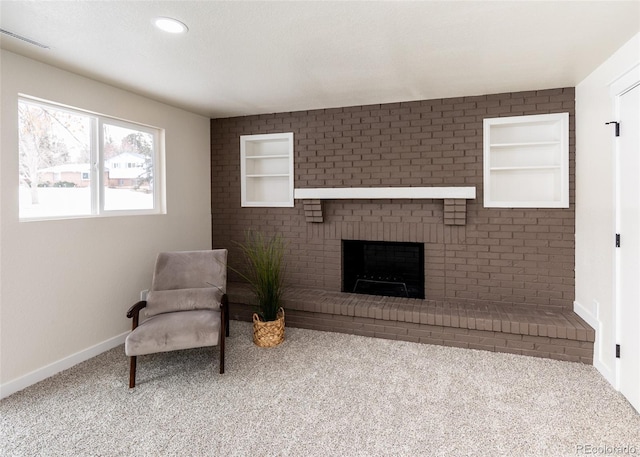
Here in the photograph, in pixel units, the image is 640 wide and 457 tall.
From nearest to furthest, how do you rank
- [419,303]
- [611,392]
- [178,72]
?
[611,392] → [178,72] → [419,303]

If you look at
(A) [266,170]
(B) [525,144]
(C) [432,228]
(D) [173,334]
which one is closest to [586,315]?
(C) [432,228]

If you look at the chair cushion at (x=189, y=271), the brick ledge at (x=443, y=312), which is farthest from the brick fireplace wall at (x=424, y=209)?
the chair cushion at (x=189, y=271)

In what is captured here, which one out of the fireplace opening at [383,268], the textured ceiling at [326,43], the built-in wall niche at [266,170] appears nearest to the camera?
the textured ceiling at [326,43]

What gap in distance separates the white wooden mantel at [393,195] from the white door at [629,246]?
4.06ft

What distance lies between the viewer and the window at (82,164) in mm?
2834

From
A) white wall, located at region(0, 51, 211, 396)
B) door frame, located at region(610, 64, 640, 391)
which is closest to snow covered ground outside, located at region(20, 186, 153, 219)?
white wall, located at region(0, 51, 211, 396)

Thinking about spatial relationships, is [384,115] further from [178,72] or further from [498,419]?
[498,419]

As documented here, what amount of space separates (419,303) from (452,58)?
7.74 feet

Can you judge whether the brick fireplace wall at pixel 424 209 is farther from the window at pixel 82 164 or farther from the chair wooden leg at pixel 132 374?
the chair wooden leg at pixel 132 374

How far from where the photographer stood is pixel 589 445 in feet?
6.70

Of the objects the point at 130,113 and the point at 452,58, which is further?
the point at 130,113

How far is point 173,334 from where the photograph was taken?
2.76 m

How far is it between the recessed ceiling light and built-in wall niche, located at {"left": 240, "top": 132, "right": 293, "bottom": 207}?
7.47 feet

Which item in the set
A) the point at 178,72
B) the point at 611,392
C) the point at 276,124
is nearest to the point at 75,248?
the point at 178,72
